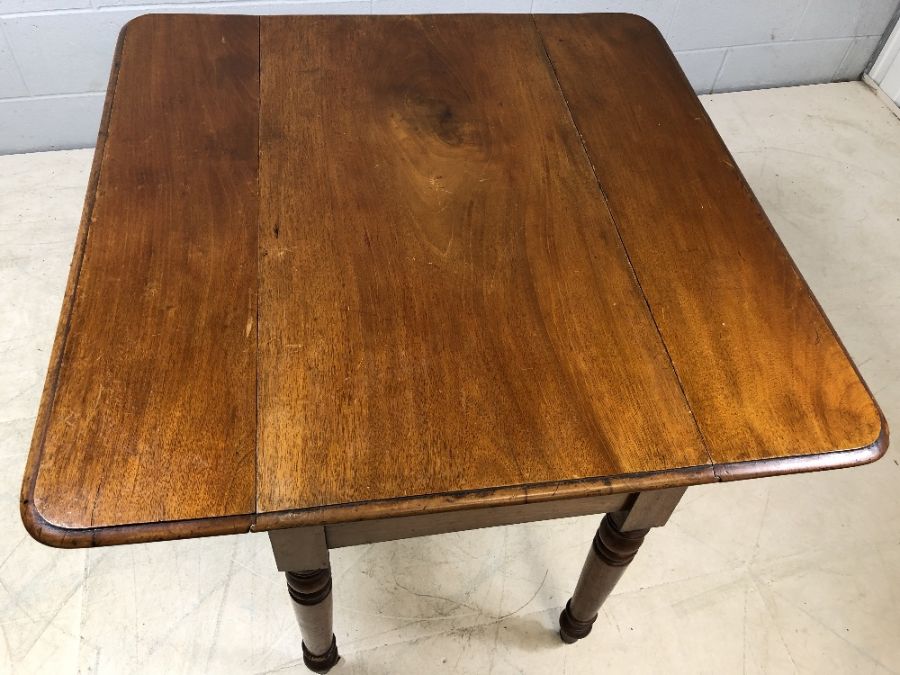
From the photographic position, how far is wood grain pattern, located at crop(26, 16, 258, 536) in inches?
29.0

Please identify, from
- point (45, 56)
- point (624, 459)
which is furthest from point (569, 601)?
point (45, 56)

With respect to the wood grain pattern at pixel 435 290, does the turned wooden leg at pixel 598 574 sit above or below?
below

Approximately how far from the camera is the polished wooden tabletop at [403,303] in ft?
2.52

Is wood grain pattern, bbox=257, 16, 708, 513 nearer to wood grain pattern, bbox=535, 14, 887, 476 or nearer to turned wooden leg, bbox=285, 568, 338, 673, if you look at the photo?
wood grain pattern, bbox=535, 14, 887, 476

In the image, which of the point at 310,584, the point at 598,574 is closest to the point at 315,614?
the point at 310,584

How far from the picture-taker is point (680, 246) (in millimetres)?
1013

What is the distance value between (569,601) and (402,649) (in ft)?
1.01

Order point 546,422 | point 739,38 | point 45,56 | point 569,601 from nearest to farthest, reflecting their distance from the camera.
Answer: point 546,422
point 569,601
point 45,56
point 739,38

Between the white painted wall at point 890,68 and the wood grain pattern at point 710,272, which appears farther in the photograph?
the white painted wall at point 890,68

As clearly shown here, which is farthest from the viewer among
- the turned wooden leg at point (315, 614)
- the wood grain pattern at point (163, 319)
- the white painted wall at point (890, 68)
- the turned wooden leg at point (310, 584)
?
the white painted wall at point (890, 68)

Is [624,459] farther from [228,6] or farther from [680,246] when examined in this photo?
[228,6]

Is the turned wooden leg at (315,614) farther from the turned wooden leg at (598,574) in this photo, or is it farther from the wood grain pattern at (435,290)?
the turned wooden leg at (598,574)

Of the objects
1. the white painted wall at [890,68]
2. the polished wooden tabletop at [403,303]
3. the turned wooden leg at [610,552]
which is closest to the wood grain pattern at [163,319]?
the polished wooden tabletop at [403,303]

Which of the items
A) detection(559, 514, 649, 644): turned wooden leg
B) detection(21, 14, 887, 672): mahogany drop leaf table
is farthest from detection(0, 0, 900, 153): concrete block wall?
detection(559, 514, 649, 644): turned wooden leg
